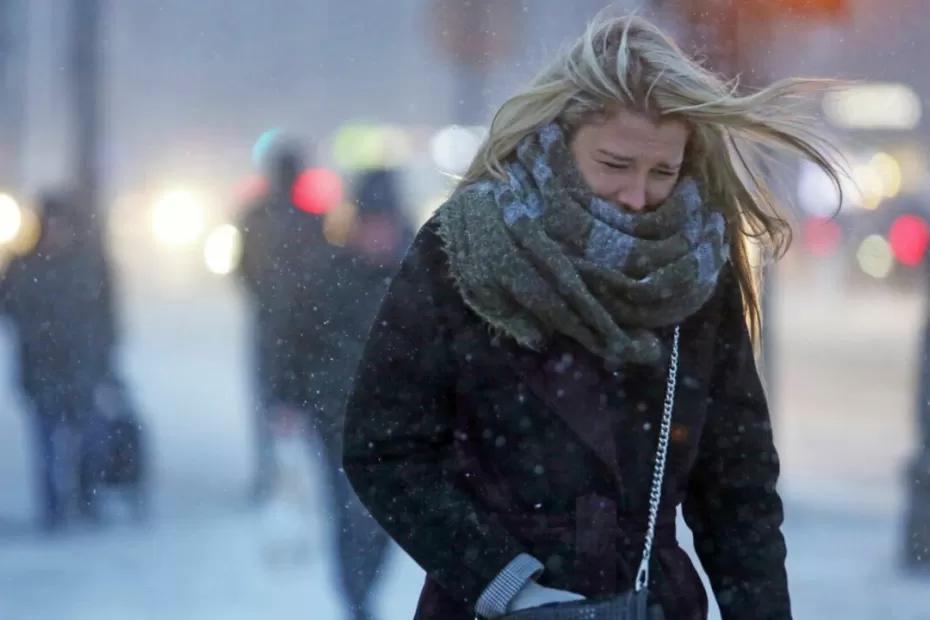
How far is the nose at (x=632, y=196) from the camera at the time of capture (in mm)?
2227

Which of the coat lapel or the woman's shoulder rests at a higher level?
the woman's shoulder

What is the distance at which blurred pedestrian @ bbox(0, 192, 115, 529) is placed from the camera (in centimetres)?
640

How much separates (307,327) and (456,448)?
129 inches

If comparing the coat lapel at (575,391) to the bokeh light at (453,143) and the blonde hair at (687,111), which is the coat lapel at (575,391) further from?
the bokeh light at (453,143)

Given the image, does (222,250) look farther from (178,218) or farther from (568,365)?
(568,365)

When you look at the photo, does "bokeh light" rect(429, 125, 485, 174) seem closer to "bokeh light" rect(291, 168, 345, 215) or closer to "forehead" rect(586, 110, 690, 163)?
"bokeh light" rect(291, 168, 345, 215)

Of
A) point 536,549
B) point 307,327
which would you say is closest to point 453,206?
point 536,549

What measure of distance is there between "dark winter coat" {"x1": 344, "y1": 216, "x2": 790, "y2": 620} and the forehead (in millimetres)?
275

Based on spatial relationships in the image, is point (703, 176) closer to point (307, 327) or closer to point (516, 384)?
point (516, 384)

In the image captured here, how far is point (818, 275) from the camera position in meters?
19.0

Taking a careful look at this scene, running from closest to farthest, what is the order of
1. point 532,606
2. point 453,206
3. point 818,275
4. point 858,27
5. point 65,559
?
point 532,606 < point 453,206 < point 858,27 < point 65,559 < point 818,275

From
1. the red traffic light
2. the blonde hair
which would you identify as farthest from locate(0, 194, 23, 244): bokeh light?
the blonde hair

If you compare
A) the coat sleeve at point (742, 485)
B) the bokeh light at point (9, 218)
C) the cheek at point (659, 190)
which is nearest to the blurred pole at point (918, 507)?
the bokeh light at point (9, 218)

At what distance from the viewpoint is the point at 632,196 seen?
2.23 m
